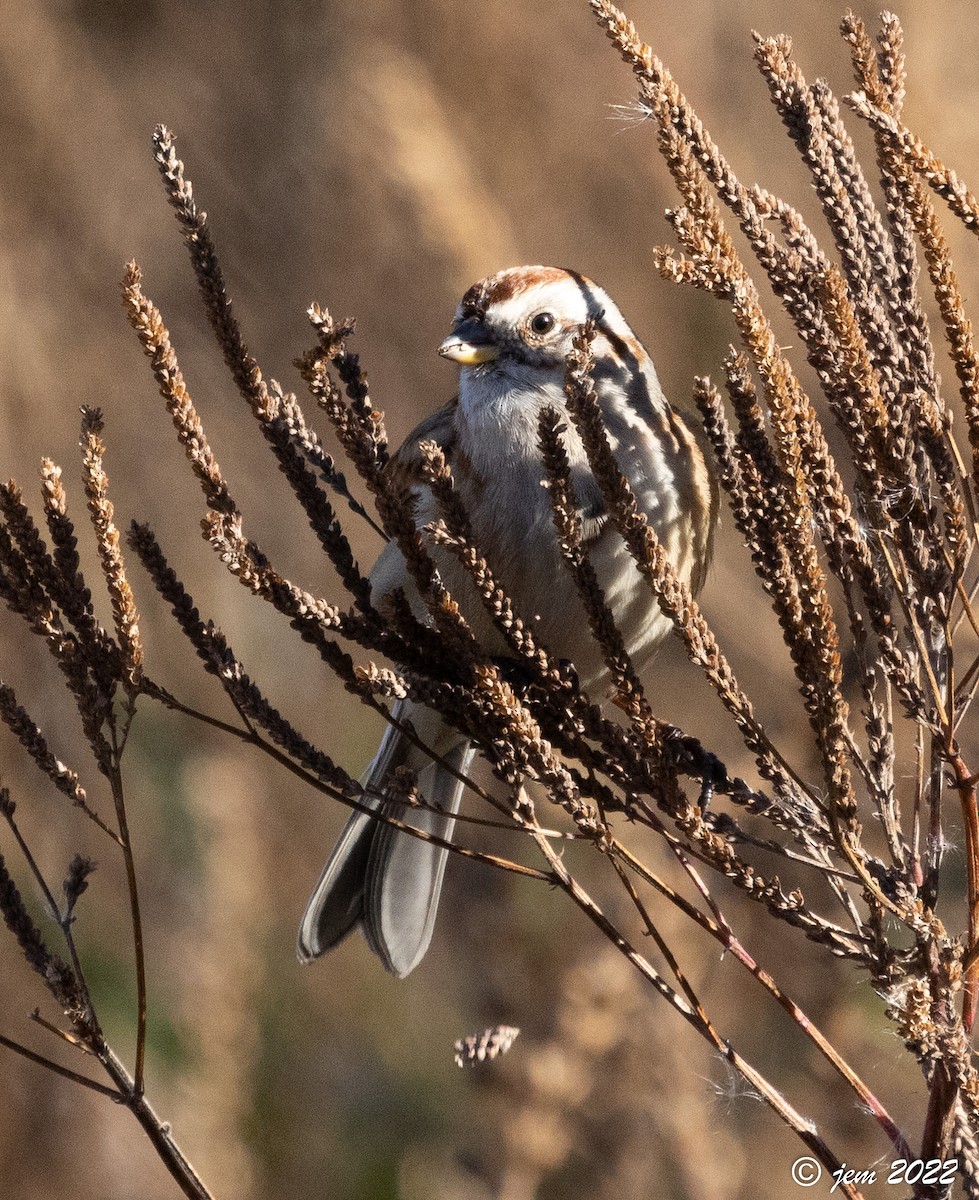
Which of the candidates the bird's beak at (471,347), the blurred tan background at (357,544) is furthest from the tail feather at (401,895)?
the bird's beak at (471,347)

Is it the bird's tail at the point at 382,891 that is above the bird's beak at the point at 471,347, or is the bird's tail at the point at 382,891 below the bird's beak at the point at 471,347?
below

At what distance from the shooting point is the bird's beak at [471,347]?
6.06 feet

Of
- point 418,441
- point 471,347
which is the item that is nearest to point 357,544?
point 418,441

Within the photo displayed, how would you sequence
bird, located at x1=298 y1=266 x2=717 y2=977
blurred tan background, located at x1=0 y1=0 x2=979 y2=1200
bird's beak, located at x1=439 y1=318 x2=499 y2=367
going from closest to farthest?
1. bird, located at x1=298 y1=266 x2=717 y2=977
2. bird's beak, located at x1=439 y1=318 x2=499 y2=367
3. blurred tan background, located at x1=0 y1=0 x2=979 y2=1200

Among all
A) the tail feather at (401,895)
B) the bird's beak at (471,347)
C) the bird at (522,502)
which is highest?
the bird's beak at (471,347)

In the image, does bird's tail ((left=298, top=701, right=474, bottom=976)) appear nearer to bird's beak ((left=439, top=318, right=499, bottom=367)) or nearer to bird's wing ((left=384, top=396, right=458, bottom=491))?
bird's wing ((left=384, top=396, right=458, bottom=491))

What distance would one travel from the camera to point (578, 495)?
1633 millimetres

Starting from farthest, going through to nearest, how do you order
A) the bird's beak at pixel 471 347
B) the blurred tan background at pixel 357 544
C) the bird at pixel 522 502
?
the blurred tan background at pixel 357 544, the bird's beak at pixel 471 347, the bird at pixel 522 502

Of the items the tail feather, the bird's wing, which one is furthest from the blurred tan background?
the bird's wing

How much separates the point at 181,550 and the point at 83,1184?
46.4 inches

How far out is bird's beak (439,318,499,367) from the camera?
6.06ft

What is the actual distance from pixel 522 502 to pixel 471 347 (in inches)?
10.0

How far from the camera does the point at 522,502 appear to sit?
1.75 meters

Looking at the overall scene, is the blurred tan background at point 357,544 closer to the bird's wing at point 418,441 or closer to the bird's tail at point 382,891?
the bird's tail at point 382,891
